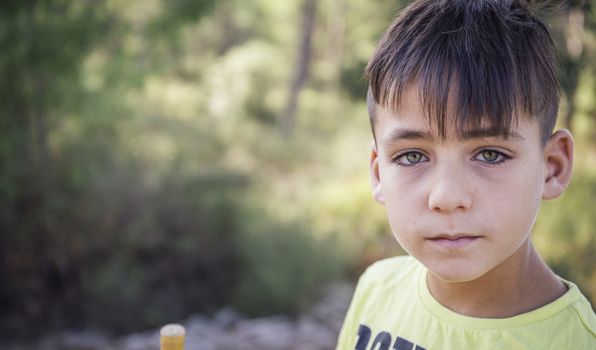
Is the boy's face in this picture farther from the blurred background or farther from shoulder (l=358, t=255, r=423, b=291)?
the blurred background

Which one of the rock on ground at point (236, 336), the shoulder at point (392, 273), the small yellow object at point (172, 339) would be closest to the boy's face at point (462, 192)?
the shoulder at point (392, 273)

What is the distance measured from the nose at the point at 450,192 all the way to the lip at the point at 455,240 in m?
0.05

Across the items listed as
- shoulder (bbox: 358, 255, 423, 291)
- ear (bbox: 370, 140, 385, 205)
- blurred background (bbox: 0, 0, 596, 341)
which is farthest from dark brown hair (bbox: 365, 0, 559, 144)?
blurred background (bbox: 0, 0, 596, 341)

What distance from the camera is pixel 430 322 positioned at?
4.18 feet

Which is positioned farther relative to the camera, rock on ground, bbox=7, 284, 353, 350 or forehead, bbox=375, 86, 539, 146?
rock on ground, bbox=7, 284, 353, 350

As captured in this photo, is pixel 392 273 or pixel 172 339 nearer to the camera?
pixel 172 339

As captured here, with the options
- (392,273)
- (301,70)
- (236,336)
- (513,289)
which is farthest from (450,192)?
(301,70)

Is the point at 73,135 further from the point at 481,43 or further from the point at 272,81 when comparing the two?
the point at 272,81

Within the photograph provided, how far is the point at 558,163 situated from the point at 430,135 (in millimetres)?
273

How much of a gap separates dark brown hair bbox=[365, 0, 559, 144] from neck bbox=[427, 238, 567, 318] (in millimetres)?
231

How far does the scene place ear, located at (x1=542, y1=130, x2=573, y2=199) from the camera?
1217 millimetres

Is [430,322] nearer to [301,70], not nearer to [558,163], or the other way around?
[558,163]

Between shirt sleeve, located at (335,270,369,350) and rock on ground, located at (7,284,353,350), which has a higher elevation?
shirt sleeve, located at (335,270,369,350)

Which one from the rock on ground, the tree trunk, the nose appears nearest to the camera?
the nose
